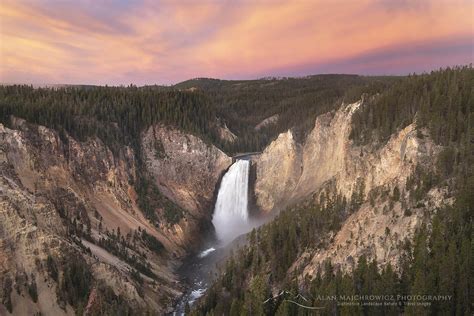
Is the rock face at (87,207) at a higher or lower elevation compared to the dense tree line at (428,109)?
lower

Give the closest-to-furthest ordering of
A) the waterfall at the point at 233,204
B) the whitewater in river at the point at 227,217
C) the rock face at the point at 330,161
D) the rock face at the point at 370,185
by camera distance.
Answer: the rock face at the point at 370,185
the rock face at the point at 330,161
the whitewater in river at the point at 227,217
the waterfall at the point at 233,204

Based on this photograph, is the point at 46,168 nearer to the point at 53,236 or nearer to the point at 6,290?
the point at 53,236

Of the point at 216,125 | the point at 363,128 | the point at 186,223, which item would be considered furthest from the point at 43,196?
the point at 216,125

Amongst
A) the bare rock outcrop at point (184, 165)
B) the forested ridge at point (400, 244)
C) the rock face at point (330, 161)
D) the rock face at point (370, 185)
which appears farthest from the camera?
the bare rock outcrop at point (184, 165)

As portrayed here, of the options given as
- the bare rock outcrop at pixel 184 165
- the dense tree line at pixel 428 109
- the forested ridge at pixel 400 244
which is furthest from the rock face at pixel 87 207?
the dense tree line at pixel 428 109

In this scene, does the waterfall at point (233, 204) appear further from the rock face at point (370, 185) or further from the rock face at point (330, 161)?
the rock face at point (370, 185)

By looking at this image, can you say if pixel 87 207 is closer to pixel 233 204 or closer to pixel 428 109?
pixel 233 204

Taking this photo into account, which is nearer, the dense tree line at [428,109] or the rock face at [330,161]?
the dense tree line at [428,109]

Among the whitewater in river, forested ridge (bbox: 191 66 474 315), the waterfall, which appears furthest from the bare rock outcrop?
forested ridge (bbox: 191 66 474 315)
